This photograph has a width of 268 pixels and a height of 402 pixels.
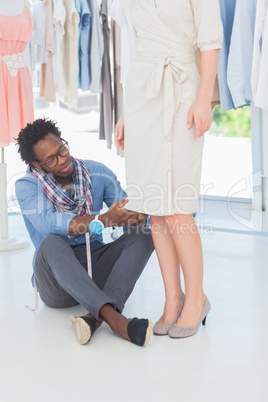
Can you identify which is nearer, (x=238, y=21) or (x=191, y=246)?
(x=191, y=246)

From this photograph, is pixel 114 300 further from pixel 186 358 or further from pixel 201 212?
pixel 201 212

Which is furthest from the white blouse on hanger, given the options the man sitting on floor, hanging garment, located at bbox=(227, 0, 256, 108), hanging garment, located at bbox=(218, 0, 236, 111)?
the man sitting on floor

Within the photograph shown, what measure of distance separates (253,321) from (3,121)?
217cm

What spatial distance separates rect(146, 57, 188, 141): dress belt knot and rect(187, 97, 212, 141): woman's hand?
61 mm

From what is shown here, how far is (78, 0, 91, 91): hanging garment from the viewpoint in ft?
14.4

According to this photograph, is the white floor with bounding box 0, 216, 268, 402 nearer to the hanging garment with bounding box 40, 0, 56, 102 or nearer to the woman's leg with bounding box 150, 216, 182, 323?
the woman's leg with bounding box 150, 216, 182, 323

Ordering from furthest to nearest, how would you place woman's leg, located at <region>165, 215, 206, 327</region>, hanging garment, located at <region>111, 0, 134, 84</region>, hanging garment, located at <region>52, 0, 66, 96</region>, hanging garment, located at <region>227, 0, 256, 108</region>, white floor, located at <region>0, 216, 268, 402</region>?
hanging garment, located at <region>52, 0, 66, 96</region> → hanging garment, located at <region>111, 0, 134, 84</region> → hanging garment, located at <region>227, 0, 256, 108</region> → woman's leg, located at <region>165, 215, 206, 327</region> → white floor, located at <region>0, 216, 268, 402</region>

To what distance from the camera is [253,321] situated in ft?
7.89

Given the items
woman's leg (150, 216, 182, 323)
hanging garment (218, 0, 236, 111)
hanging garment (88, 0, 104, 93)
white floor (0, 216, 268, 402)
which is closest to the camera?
white floor (0, 216, 268, 402)

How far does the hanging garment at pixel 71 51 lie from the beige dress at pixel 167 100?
237cm

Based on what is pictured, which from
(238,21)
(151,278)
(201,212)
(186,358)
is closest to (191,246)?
(186,358)

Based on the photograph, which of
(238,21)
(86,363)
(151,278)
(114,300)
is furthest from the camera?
(238,21)

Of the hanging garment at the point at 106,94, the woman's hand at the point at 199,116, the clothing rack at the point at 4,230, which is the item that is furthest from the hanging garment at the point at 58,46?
the woman's hand at the point at 199,116

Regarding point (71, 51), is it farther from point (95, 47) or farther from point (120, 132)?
point (120, 132)
